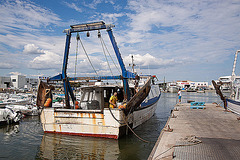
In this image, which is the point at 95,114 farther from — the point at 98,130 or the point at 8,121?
the point at 8,121

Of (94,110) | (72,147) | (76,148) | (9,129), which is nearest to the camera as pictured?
(76,148)

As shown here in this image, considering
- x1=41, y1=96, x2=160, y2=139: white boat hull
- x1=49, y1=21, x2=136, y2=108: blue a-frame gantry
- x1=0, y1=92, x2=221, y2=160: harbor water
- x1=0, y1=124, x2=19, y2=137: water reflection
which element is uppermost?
x1=49, y1=21, x2=136, y2=108: blue a-frame gantry

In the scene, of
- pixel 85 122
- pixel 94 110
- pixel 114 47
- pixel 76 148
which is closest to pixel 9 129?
pixel 85 122

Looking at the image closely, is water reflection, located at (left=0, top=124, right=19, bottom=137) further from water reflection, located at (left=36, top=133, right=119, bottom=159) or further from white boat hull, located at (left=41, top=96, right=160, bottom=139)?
water reflection, located at (left=36, top=133, right=119, bottom=159)

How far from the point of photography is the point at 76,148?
29.7ft

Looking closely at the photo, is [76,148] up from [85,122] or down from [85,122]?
down

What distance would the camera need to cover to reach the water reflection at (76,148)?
8297 millimetres

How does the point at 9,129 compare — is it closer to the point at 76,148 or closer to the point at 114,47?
the point at 76,148

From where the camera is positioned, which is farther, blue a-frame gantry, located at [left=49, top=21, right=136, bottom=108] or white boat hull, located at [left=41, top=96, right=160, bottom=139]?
blue a-frame gantry, located at [left=49, top=21, right=136, bottom=108]

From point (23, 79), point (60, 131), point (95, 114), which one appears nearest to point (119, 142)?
point (95, 114)

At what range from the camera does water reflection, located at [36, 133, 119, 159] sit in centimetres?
830

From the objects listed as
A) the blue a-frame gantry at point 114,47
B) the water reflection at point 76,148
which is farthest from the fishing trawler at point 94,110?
the water reflection at point 76,148

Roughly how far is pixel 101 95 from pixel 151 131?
4.24 m

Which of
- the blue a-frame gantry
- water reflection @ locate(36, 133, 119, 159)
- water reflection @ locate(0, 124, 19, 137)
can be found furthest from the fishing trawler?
water reflection @ locate(0, 124, 19, 137)
